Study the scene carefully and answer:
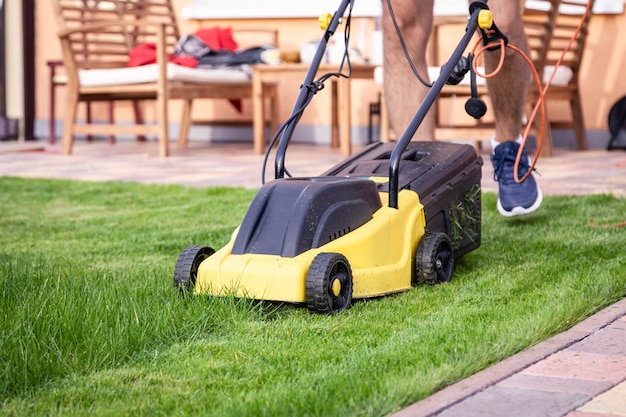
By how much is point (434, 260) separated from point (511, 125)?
99 cm

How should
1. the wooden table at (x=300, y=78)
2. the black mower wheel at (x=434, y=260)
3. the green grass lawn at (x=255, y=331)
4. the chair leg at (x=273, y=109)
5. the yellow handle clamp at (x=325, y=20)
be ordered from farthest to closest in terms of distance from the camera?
1. the chair leg at (x=273, y=109)
2. the wooden table at (x=300, y=78)
3. the yellow handle clamp at (x=325, y=20)
4. the black mower wheel at (x=434, y=260)
5. the green grass lawn at (x=255, y=331)

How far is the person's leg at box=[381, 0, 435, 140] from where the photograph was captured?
294 centimetres

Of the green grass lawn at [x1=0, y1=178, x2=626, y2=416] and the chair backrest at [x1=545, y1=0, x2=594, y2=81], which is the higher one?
the chair backrest at [x1=545, y1=0, x2=594, y2=81]

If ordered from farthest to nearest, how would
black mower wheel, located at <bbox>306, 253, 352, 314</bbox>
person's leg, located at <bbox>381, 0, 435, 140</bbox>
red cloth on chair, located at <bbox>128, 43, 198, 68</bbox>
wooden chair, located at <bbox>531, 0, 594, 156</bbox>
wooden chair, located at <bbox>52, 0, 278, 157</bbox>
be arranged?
1. red cloth on chair, located at <bbox>128, 43, 198, 68</bbox>
2. wooden chair, located at <bbox>52, 0, 278, 157</bbox>
3. wooden chair, located at <bbox>531, 0, 594, 156</bbox>
4. person's leg, located at <bbox>381, 0, 435, 140</bbox>
5. black mower wheel, located at <bbox>306, 253, 352, 314</bbox>

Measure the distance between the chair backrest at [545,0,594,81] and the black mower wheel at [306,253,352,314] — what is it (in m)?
3.85

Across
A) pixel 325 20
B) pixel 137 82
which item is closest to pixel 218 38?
pixel 137 82

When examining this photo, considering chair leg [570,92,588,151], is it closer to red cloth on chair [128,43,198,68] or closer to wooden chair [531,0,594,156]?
wooden chair [531,0,594,156]

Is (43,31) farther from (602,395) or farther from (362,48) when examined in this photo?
(602,395)

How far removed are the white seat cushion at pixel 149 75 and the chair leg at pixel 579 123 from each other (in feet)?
6.67

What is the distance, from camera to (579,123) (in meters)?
6.09

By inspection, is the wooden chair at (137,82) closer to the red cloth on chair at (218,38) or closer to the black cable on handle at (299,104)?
the red cloth on chair at (218,38)

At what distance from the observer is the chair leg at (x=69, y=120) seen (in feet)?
20.9

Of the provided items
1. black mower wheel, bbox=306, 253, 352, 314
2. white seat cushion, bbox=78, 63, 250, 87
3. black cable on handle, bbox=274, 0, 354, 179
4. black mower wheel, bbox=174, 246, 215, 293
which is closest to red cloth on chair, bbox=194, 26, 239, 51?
white seat cushion, bbox=78, 63, 250, 87

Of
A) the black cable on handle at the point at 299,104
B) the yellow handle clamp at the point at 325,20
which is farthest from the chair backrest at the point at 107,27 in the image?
the black cable on handle at the point at 299,104
